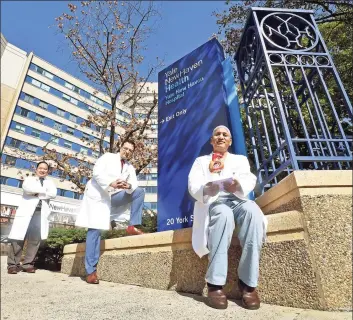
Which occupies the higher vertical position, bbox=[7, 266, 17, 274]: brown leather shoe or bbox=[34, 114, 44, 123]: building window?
bbox=[34, 114, 44, 123]: building window

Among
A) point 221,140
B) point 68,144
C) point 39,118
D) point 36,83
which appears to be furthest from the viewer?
point 68,144

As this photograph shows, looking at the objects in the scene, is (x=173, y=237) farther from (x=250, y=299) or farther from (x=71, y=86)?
(x=71, y=86)

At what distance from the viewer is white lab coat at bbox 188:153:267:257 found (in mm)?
2439

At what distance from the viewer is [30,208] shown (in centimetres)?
498

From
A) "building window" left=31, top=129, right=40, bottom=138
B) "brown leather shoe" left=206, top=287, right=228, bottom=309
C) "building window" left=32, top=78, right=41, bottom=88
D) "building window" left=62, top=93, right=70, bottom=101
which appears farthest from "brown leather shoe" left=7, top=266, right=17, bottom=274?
"building window" left=62, top=93, right=70, bottom=101

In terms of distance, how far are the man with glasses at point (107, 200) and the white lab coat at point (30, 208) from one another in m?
1.55

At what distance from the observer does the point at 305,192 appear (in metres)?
2.21

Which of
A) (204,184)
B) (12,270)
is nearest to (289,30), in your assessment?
(204,184)

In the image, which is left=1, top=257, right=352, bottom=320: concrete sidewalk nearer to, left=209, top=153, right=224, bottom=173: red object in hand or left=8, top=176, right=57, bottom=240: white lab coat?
left=209, top=153, right=224, bottom=173: red object in hand

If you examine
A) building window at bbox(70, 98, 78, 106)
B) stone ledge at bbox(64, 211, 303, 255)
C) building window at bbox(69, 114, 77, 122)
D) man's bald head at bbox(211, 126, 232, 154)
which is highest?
building window at bbox(70, 98, 78, 106)

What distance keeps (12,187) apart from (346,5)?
3713cm

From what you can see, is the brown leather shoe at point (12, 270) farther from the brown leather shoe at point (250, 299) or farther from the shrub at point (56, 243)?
the brown leather shoe at point (250, 299)

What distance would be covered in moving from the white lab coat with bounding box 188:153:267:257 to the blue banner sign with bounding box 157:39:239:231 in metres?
1.29

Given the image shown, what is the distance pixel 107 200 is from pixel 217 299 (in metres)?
2.25
